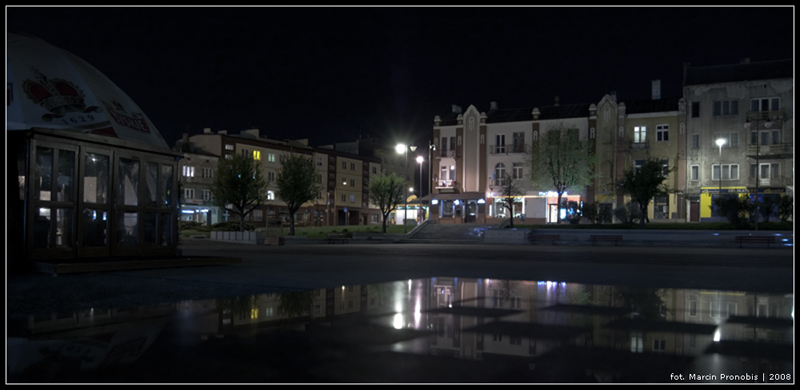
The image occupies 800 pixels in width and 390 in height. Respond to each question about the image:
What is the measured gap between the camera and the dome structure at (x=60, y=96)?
11.1 m

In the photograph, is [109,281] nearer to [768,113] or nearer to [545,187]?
[545,187]

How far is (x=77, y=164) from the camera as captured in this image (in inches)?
465

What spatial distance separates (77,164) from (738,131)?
53.7m

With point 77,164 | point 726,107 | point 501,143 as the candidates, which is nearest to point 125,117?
point 77,164

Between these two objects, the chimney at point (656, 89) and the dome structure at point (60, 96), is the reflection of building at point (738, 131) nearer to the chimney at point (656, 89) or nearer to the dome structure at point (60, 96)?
the chimney at point (656, 89)

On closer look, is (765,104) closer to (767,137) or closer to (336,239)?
(767,137)

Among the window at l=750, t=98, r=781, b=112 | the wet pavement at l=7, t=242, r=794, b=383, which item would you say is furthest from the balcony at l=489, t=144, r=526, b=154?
the wet pavement at l=7, t=242, r=794, b=383

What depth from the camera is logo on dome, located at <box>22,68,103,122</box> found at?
1134cm

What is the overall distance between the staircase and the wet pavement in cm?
3125

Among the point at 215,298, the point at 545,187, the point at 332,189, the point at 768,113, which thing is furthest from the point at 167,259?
the point at 332,189

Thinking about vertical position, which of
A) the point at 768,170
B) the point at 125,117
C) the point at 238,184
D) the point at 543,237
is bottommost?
the point at 543,237

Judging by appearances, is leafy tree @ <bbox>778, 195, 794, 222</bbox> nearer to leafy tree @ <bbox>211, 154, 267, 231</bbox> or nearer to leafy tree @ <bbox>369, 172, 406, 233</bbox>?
leafy tree @ <bbox>369, 172, 406, 233</bbox>

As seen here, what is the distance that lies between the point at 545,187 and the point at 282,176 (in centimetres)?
2372

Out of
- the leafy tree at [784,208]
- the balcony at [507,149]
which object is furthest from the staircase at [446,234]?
the leafy tree at [784,208]
